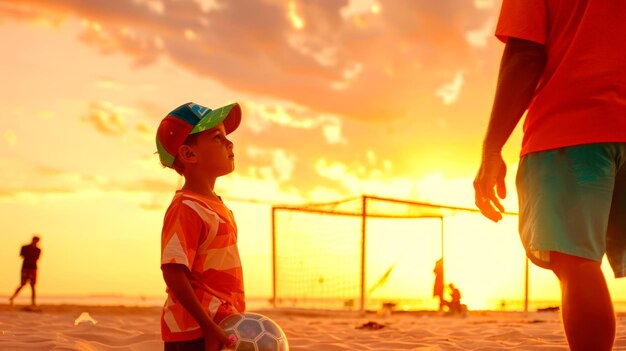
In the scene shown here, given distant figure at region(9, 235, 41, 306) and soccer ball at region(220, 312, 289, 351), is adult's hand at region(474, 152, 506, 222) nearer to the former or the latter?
soccer ball at region(220, 312, 289, 351)

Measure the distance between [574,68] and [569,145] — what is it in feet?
0.95

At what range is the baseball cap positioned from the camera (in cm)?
303

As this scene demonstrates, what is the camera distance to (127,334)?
18.9ft

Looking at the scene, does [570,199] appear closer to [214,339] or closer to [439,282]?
[214,339]

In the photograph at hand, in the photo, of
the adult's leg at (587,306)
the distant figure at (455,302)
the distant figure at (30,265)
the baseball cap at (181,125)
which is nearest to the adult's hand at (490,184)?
the adult's leg at (587,306)

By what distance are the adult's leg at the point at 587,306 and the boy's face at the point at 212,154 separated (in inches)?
56.3

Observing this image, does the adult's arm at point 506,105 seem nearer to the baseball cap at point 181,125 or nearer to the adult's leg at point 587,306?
the adult's leg at point 587,306

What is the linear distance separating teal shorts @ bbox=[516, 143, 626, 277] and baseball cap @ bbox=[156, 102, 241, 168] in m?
1.35

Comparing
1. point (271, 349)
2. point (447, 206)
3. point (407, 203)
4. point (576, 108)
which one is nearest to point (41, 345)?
point (271, 349)

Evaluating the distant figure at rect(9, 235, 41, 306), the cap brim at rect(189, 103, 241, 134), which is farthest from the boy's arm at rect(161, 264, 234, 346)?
the distant figure at rect(9, 235, 41, 306)

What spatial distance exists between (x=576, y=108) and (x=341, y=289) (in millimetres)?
13825

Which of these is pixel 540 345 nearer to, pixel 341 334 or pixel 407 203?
pixel 341 334

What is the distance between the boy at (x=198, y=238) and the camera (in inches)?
107

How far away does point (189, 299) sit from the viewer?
2672mm
